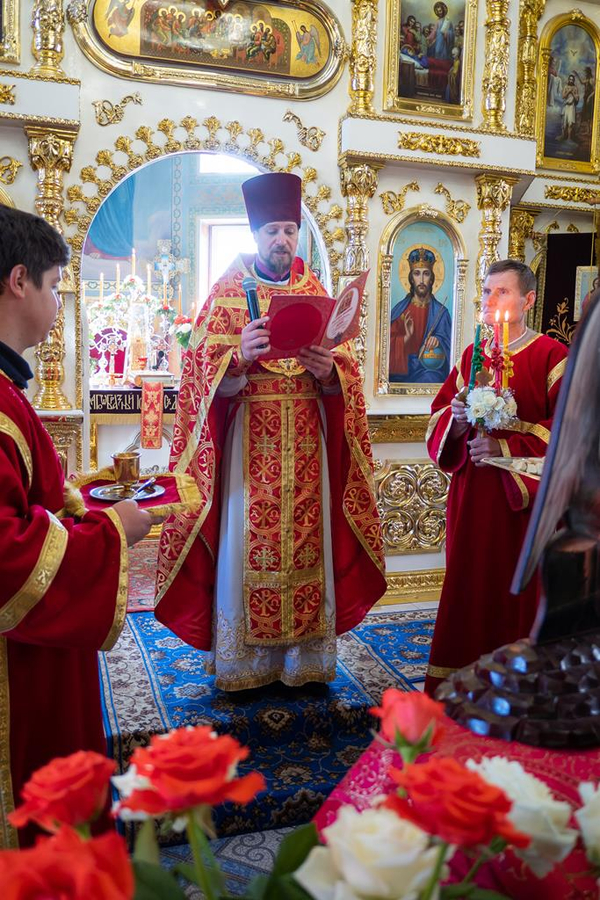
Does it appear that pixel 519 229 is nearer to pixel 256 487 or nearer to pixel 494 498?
pixel 494 498

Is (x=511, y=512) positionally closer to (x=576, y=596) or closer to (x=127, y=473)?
(x=127, y=473)

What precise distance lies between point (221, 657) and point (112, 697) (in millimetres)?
685

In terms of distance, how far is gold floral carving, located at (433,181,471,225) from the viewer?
6176mm

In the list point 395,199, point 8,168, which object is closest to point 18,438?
point 8,168

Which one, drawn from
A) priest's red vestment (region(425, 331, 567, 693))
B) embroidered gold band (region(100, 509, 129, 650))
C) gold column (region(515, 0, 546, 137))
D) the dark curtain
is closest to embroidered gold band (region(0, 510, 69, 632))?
embroidered gold band (region(100, 509, 129, 650))

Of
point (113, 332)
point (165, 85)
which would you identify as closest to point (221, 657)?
point (165, 85)

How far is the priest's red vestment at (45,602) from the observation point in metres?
1.86

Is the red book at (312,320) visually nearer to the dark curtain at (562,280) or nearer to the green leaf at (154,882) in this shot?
the green leaf at (154,882)

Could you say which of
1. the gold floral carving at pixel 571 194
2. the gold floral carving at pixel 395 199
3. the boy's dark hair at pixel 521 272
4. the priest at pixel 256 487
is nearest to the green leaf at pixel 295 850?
the priest at pixel 256 487

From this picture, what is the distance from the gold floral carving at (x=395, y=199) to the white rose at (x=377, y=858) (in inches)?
227

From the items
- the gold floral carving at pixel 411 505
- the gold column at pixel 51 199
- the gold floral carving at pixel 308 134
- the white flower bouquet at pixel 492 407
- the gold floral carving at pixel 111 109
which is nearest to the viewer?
the white flower bouquet at pixel 492 407

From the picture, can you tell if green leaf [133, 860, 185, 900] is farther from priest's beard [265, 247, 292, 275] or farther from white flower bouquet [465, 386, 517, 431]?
priest's beard [265, 247, 292, 275]

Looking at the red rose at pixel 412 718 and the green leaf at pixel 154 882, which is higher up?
the red rose at pixel 412 718

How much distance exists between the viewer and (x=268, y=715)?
3660 mm
